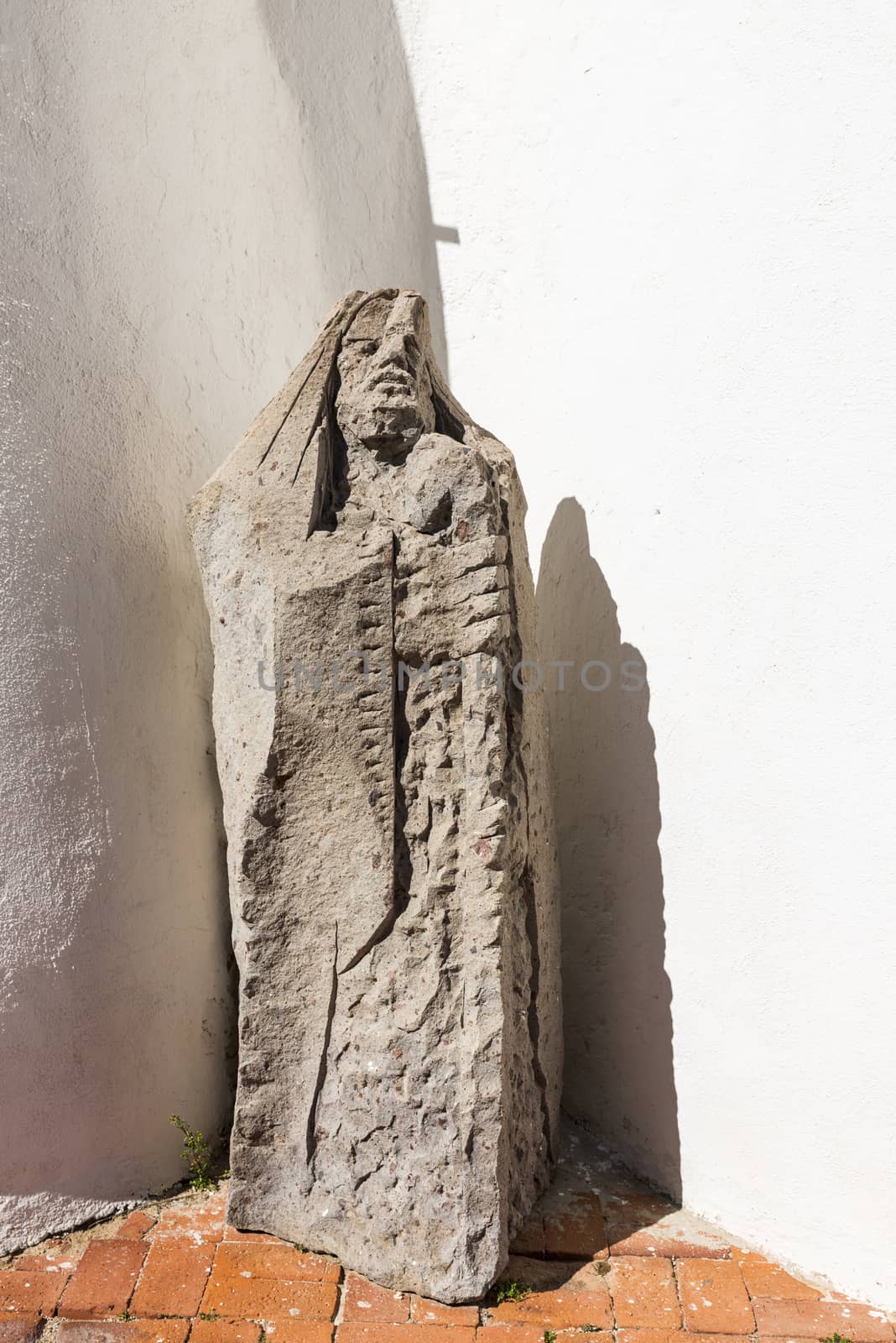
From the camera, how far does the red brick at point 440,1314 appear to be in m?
2.20

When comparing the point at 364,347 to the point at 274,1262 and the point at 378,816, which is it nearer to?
the point at 378,816

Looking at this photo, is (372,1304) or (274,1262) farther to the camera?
(274,1262)

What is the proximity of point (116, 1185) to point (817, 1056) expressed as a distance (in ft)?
5.22

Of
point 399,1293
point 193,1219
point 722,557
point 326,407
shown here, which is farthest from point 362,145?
point 399,1293

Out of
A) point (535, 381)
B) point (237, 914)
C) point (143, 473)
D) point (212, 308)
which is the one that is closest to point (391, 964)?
point (237, 914)

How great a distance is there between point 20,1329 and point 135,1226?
356 millimetres

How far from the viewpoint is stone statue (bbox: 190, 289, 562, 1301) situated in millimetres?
2266

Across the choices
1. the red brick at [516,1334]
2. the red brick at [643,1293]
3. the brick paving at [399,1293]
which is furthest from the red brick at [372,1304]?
the red brick at [643,1293]

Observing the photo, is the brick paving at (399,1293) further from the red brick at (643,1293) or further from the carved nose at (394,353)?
the carved nose at (394,353)

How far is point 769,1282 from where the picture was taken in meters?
2.32

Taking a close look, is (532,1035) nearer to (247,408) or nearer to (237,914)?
(237,914)

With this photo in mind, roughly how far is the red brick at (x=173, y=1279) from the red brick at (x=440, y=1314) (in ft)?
1.45

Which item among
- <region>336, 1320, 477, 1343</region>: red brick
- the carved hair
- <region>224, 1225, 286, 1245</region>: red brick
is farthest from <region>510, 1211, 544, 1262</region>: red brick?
the carved hair

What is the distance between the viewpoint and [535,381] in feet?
10.1
